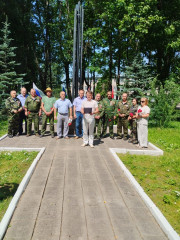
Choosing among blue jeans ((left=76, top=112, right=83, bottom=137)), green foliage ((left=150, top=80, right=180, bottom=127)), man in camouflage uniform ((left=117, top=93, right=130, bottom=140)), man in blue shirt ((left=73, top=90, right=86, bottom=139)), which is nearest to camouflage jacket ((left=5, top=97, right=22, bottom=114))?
man in blue shirt ((left=73, top=90, right=86, bottom=139))

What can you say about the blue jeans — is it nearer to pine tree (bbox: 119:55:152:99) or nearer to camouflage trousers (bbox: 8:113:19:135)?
camouflage trousers (bbox: 8:113:19:135)

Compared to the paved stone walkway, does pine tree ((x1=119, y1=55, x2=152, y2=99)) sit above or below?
above

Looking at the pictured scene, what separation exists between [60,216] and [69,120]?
600 cm

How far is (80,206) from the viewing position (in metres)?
3.73

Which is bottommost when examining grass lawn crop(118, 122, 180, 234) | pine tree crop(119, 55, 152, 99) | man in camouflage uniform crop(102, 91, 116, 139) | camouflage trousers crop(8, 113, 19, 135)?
grass lawn crop(118, 122, 180, 234)

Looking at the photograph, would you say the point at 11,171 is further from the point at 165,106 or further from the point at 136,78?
the point at 136,78

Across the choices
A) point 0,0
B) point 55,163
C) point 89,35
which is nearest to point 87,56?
point 89,35

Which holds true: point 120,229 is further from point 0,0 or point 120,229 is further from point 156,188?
point 0,0

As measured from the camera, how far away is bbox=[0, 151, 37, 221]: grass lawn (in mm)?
4204

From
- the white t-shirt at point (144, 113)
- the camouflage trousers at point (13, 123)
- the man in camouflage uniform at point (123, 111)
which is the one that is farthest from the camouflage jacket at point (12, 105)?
the white t-shirt at point (144, 113)

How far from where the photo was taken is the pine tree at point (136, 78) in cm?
1609

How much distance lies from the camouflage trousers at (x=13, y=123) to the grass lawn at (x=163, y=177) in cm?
472

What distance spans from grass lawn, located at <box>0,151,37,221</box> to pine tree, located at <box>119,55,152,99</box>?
1120cm

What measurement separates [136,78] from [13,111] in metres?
10.7
